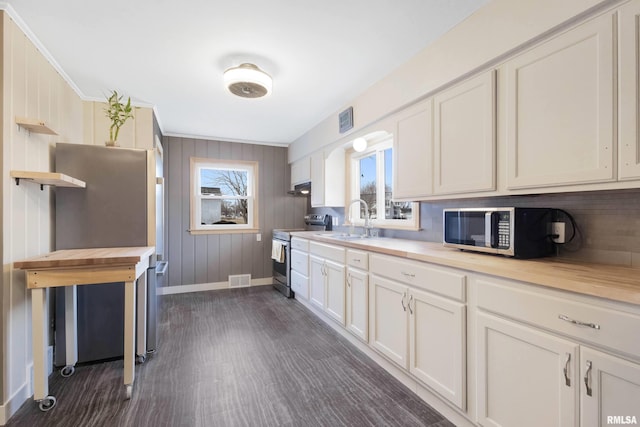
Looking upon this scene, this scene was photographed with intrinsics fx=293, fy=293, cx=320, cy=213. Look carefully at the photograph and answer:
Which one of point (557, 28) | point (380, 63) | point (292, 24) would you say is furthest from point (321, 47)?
point (557, 28)

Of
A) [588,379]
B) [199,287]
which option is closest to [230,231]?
[199,287]

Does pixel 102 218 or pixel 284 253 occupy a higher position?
pixel 102 218

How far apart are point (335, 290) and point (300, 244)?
41.4 inches

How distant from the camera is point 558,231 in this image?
64.2 inches

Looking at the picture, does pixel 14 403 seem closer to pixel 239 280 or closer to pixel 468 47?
pixel 239 280

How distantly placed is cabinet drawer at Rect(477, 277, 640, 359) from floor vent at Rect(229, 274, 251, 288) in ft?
12.8

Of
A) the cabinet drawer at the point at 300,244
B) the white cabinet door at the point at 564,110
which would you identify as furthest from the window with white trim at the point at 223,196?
the white cabinet door at the point at 564,110

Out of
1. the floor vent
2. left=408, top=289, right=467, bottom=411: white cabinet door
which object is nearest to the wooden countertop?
left=408, top=289, right=467, bottom=411: white cabinet door

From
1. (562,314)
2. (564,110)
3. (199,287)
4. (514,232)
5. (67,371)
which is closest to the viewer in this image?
(562,314)

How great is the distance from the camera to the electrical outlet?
1.62 meters

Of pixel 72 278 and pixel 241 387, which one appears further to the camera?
pixel 241 387

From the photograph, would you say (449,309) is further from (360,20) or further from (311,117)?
(311,117)

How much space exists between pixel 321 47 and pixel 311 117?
5.25 ft

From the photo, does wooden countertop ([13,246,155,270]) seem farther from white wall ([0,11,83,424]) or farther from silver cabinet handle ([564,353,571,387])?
silver cabinet handle ([564,353,571,387])
